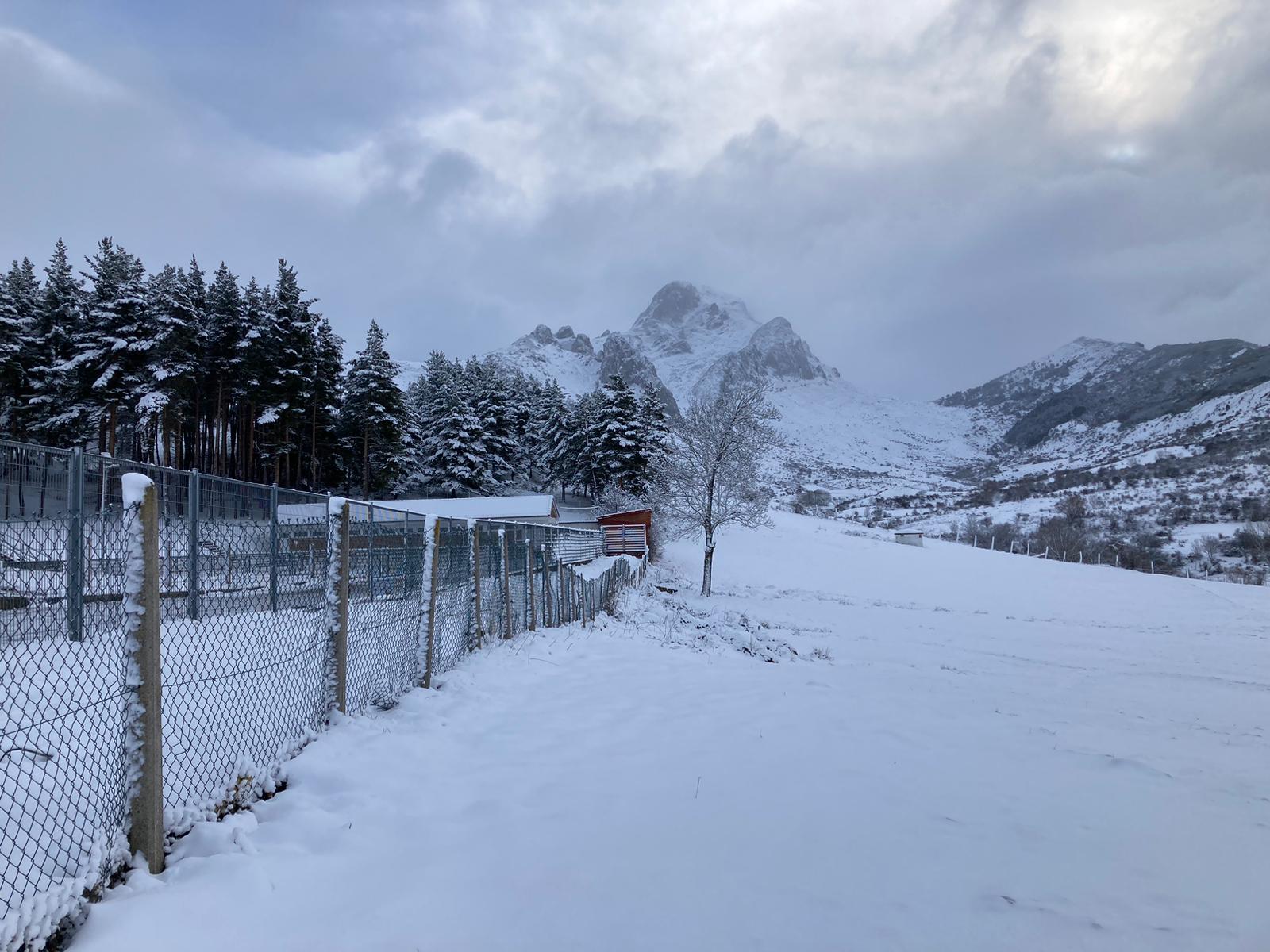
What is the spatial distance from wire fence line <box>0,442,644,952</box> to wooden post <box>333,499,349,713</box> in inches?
0.5

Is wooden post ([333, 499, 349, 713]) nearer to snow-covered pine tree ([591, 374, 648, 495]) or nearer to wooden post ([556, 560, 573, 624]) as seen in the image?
wooden post ([556, 560, 573, 624])

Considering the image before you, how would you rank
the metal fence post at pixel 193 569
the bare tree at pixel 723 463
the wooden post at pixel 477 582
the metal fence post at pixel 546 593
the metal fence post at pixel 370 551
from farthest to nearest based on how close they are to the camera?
the bare tree at pixel 723 463 → the metal fence post at pixel 546 593 → the wooden post at pixel 477 582 → the metal fence post at pixel 370 551 → the metal fence post at pixel 193 569

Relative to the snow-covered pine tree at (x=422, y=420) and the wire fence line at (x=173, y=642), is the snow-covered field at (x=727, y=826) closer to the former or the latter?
the wire fence line at (x=173, y=642)

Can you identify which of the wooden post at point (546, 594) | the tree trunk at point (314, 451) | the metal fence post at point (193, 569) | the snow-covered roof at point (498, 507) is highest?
the tree trunk at point (314, 451)

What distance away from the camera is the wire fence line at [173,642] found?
2.70 metres

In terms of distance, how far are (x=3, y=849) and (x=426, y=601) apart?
3288mm

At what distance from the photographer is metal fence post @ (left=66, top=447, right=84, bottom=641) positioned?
379cm

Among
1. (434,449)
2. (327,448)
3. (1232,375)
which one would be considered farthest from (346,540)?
(1232,375)

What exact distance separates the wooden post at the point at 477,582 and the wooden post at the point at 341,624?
2405 millimetres

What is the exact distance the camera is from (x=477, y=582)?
720cm

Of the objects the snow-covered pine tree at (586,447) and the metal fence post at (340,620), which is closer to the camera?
the metal fence post at (340,620)

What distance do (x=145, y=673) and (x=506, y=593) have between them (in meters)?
5.52

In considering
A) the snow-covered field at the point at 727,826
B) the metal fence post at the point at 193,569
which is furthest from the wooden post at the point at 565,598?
the metal fence post at the point at 193,569

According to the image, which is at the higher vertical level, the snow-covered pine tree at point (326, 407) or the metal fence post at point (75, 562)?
the snow-covered pine tree at point (326, 407)
